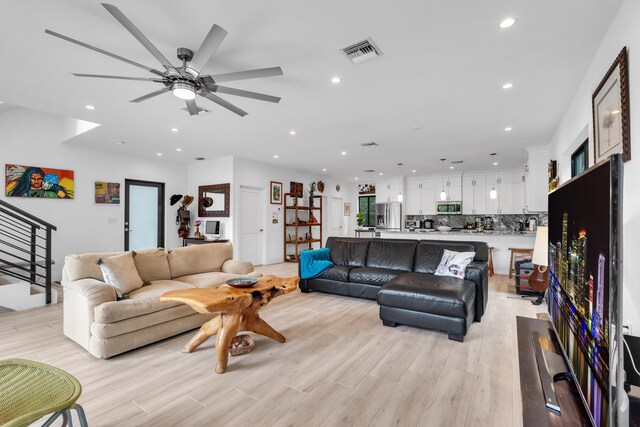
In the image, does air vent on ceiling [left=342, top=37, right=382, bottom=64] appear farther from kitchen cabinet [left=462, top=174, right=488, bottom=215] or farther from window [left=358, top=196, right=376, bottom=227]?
window [left=358, top=196, right=376, bottom=227]

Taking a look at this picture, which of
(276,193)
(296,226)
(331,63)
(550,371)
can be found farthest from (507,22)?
(296,226)

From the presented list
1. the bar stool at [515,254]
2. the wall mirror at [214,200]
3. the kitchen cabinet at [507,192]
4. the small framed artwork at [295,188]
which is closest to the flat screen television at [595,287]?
the bar stool at [515,254]

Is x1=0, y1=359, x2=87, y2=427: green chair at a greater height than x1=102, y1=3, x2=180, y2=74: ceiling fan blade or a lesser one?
lesser

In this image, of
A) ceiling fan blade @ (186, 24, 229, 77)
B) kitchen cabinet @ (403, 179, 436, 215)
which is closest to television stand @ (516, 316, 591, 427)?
ceiling fan blade @ (186, 24, 229, 77)

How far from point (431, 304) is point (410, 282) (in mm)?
409

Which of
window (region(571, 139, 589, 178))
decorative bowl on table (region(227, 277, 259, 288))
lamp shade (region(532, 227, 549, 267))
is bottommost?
decorative bowl on table (region(227, 277, 259, 288))

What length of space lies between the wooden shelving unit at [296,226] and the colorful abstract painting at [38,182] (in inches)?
180

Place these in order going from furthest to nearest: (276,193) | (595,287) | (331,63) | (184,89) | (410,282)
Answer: (276,193)
(410,282)
(331,63)
(184,89)
(595,287)

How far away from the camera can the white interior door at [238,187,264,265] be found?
6879 millimetres

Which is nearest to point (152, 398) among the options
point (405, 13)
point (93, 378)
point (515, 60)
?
point (93, 378)

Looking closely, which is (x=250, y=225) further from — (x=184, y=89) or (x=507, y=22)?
(x=507, y=22)

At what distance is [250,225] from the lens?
23.5ft

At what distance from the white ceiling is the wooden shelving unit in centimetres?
332

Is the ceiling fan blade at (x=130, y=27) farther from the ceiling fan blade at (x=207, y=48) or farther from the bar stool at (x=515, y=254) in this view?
the bar stool at (x=515, y=254)
